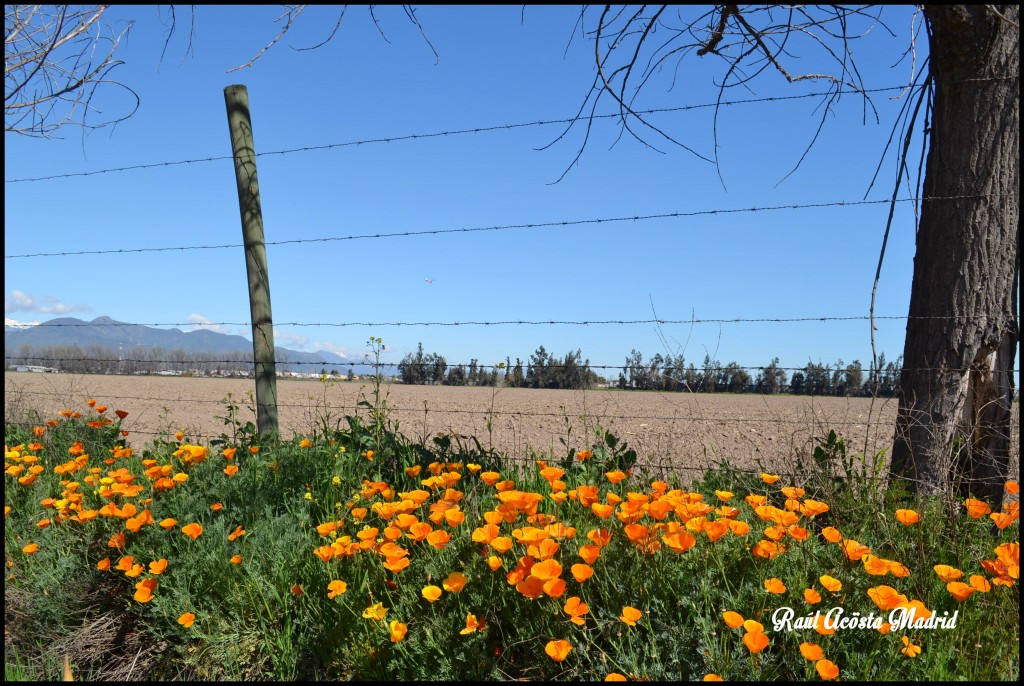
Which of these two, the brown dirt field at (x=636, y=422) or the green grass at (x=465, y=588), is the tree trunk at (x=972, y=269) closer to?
the brown dirt field at (x=636, y=422)

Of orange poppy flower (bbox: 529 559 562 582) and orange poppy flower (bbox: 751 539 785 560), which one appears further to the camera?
orange poppy flower (bbox: 751 539 785 560)

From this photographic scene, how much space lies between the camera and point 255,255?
3912mm

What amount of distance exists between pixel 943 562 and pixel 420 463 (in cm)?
229

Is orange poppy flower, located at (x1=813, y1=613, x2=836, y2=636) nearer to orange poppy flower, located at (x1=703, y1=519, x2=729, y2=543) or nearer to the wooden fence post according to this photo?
orange poppy flower, located at (x1=703, y1=519, x2=729, y2=543)

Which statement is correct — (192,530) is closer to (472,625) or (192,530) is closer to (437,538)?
(437,538)

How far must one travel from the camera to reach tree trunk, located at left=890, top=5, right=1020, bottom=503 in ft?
9.81

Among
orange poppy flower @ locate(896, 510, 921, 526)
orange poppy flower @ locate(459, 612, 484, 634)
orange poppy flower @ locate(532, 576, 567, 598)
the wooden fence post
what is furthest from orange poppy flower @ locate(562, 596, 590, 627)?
the wooden fence post

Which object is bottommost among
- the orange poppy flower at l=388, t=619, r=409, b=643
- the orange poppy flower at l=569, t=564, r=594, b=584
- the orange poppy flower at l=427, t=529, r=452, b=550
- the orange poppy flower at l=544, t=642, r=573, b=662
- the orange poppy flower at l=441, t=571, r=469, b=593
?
the orange poppy flower at l=388, t=619, r=409, b=643

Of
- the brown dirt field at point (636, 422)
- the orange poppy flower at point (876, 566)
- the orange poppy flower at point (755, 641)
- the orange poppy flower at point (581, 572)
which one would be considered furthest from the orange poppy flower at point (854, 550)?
the brown dirt field at point (636, 422)

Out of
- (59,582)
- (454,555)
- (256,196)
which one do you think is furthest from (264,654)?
(256,196)

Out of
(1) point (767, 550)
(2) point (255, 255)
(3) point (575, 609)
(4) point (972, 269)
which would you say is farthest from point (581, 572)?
(2) point (255, 255)

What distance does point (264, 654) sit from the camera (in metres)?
2.12
